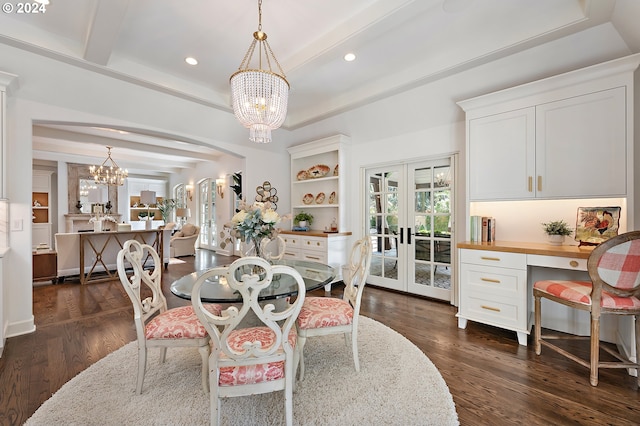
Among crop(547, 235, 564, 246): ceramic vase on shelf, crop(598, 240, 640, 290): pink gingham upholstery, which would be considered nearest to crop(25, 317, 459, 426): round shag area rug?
crop(598, 240, 640, 290): pink gingham upholstery

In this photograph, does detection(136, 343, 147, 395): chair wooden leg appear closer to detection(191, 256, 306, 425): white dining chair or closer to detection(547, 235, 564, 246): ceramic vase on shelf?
detection(191, 256, 306, 425): white dining chair

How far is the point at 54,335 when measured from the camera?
2.75 m

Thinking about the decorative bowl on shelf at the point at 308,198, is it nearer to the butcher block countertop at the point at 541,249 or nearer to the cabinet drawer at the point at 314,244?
the cabinet drawer at the point at 314,244

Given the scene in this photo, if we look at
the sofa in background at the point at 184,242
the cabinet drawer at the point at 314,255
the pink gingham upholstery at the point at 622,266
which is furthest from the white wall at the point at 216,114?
the sofa in background at the point at 184,242

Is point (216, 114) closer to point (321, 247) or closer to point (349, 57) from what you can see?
point (349, 57)

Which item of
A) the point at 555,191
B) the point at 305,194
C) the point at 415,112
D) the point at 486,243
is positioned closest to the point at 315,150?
the point at 305,194

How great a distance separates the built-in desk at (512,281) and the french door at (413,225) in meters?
0.86

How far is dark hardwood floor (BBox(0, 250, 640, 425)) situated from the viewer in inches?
65.7

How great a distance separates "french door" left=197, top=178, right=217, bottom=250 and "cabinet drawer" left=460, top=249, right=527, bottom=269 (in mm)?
7428

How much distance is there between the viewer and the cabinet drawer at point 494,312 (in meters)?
2.52

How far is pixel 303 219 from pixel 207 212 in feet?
16.6

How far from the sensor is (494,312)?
2.67 meters

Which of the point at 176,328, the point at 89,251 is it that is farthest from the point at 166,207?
the point at 176,328

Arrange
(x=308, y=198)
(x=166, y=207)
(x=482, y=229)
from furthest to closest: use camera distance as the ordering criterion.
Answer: (x=166, y=207)
(x=308, y=198)
(x=482, y=229)
